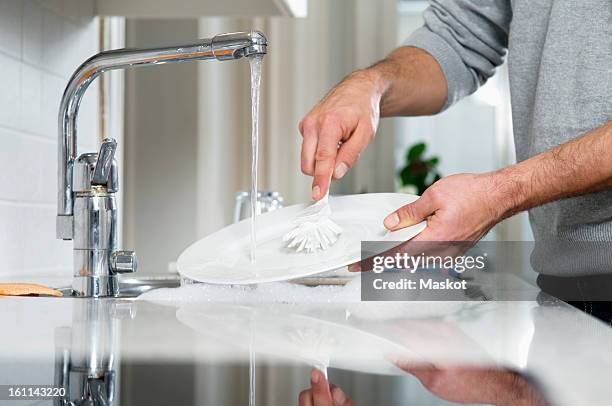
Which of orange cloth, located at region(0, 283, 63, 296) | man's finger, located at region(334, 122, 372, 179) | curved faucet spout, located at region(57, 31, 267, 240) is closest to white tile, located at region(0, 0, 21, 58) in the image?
curved faucet spout, located at region(57, 31, 267, 240)

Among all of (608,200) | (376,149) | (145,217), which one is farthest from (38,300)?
(376,149)

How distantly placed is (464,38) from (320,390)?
46.5 inches

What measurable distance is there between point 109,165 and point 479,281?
0.56 metres

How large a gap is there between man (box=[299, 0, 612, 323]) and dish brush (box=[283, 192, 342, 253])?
2.5 inches

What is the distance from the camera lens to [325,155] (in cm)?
101

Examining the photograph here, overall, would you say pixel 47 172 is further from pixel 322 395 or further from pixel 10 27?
pixel 322 395

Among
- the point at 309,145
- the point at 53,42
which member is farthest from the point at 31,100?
the point at 309,145

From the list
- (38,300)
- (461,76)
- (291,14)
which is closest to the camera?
(38,300)

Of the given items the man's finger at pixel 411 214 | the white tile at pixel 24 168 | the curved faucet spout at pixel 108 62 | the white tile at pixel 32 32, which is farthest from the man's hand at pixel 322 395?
the white tile at pixel 32 32

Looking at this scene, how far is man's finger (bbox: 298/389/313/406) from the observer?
0.32 metres

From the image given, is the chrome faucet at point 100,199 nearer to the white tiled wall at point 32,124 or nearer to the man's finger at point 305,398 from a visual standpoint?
the white tiled wall at point 32,124

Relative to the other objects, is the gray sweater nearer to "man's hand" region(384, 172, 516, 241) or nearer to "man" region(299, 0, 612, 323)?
"man" region(299, 0, 612, 323)

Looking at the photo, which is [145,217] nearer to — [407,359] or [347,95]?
[347,95]

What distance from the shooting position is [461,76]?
143 cm
